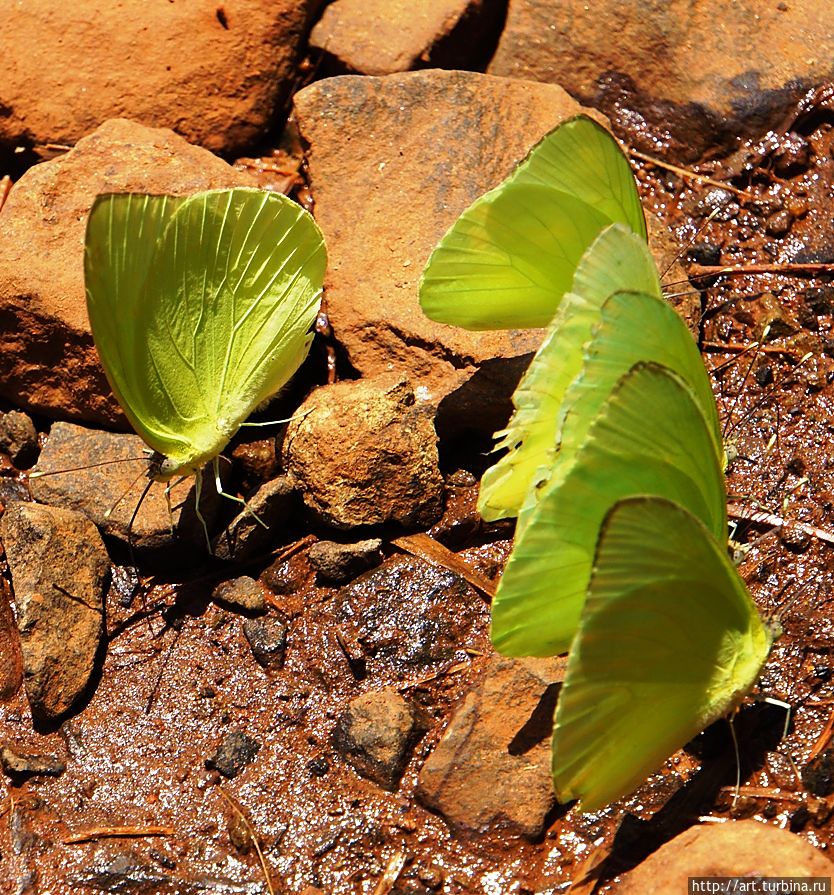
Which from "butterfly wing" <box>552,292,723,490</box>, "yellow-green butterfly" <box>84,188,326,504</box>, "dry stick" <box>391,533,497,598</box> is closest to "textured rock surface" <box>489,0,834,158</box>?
"yellow-green butterfly" <box>84,188,326,504</box>

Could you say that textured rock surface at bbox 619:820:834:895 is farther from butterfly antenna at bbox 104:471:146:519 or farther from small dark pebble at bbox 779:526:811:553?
butterfly antenna at bbox 104:471:146:519

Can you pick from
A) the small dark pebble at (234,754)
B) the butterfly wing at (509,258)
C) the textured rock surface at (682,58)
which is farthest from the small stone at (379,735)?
the textured rock surface at (682,58)

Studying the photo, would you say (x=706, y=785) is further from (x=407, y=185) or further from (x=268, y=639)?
(x=407, y=185)

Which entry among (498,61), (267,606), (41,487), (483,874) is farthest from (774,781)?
(498,61)

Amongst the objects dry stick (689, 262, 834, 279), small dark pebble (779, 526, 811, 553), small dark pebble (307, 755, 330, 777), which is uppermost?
dry stick (689, 262, 834, 279)

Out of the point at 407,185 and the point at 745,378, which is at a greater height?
the point at 407,185

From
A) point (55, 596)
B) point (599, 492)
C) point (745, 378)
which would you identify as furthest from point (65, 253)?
point (745, 378)

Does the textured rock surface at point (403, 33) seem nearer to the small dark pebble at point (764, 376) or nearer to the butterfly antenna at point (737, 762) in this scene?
the small dark pebble at point (764, 376)
